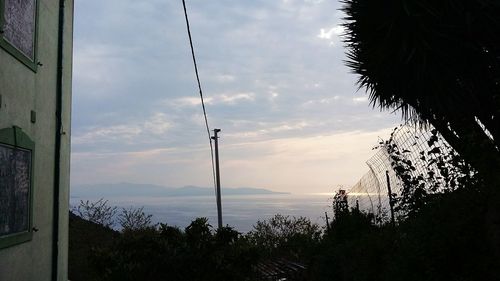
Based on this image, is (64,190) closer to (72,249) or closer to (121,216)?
(72,249)

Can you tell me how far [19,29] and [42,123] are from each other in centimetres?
179

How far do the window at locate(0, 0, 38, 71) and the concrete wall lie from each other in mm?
142

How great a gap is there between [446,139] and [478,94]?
1.92 meters

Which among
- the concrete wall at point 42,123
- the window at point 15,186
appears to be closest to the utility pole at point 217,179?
the concrete wall at point 42,123

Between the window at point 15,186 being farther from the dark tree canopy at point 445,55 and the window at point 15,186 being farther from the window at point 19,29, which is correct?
the dark tree canopy at point 445,55

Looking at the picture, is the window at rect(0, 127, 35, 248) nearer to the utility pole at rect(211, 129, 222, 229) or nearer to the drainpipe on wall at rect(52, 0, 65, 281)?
the drainpipe on wall at rect(52, 0, 65, 281)

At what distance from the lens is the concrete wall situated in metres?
6.84

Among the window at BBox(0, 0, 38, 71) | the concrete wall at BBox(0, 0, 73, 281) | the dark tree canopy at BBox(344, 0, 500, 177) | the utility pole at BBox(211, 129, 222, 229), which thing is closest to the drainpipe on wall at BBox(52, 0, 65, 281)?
the concrete wall at BBox(0, 0, 73, 281)

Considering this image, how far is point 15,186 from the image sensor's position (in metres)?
7.00

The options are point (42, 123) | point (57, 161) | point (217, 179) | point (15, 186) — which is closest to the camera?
point (15, 186)

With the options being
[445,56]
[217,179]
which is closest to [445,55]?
[445,56]

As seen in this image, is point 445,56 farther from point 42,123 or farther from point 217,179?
point 217,179

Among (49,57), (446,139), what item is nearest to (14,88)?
(49,57)

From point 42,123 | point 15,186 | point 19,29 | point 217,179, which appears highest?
point 19,29
